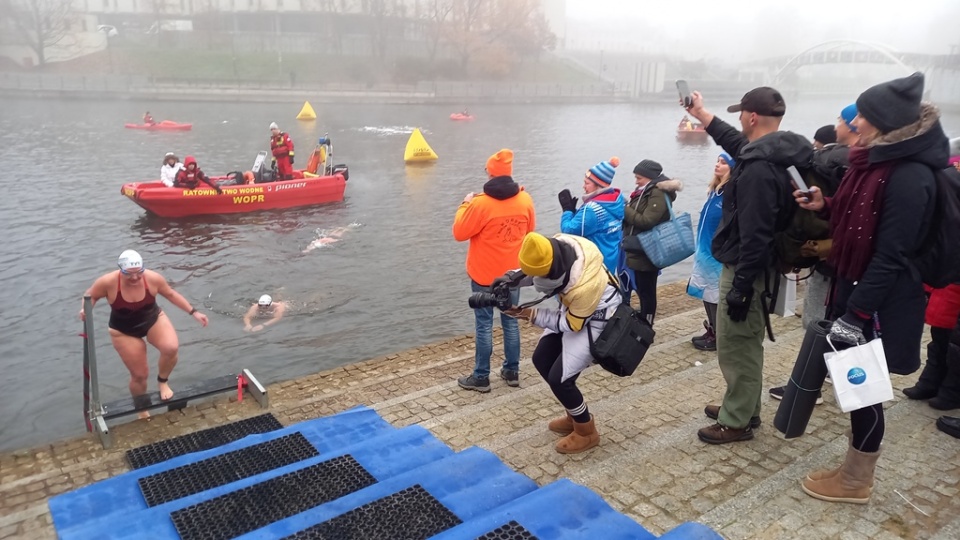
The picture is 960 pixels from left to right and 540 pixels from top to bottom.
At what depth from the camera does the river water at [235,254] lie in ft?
30.8

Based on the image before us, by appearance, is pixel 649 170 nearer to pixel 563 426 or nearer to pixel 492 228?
pixel 492 228

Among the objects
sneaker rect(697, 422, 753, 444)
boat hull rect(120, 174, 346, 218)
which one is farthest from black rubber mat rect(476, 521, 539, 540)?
boat hull rect(120, 174, 346, 218)

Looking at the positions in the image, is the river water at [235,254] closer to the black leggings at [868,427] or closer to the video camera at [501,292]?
the video camera at [501,292]

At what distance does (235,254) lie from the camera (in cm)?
1477

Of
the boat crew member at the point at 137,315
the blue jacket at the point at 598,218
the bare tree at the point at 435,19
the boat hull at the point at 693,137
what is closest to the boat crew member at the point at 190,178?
the boat crew member at the point at 137,315

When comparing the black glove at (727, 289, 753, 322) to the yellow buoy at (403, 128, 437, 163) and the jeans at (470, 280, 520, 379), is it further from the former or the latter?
the yellow buoy at (403, 128, 437, 163)

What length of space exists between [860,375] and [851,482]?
2.62 feet

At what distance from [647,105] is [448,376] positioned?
81.7 meters

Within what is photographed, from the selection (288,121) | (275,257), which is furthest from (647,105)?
(275,257)

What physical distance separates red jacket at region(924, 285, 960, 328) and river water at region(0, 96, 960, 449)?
397 centimetres

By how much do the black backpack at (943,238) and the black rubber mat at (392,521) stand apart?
9.22ft

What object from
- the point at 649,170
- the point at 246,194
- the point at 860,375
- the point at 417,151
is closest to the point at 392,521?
the point at 860,375

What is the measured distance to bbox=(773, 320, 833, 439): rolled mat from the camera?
382 cm

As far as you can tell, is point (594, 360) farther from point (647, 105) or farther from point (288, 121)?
point (647, 105)
